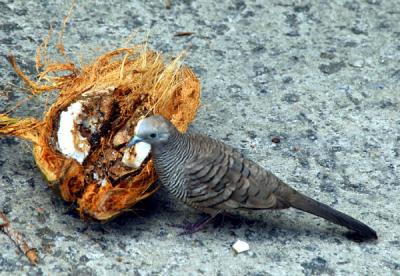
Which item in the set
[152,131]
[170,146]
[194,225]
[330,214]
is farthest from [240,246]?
[152,131]

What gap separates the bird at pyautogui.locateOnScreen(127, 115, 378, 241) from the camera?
3740mm

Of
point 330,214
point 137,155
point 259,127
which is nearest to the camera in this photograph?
point 330,214

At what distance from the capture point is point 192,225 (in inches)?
154

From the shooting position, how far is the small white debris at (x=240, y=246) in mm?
3775

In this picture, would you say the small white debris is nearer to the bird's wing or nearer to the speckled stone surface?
the speckled stone surface

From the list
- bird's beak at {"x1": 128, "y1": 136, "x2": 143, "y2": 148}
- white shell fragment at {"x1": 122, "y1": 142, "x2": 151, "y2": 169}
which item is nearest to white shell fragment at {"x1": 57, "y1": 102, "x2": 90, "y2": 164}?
white shell fragment at {"x1": 122, "y1": 142, "x2": 151, "y2": 169}

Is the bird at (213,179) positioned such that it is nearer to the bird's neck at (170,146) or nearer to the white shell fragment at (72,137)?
the bird's neck at (170,146)

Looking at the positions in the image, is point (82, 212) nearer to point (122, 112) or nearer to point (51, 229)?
point (51, 229)

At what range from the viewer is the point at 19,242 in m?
3.59

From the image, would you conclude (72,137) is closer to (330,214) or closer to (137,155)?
(137,155)

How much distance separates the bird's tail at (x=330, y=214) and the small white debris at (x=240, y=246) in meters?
0.30

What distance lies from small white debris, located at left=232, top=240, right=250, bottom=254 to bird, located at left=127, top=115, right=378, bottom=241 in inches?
6.5

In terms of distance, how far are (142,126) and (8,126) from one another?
0.74m

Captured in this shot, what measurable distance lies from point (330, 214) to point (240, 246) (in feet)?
1.52
